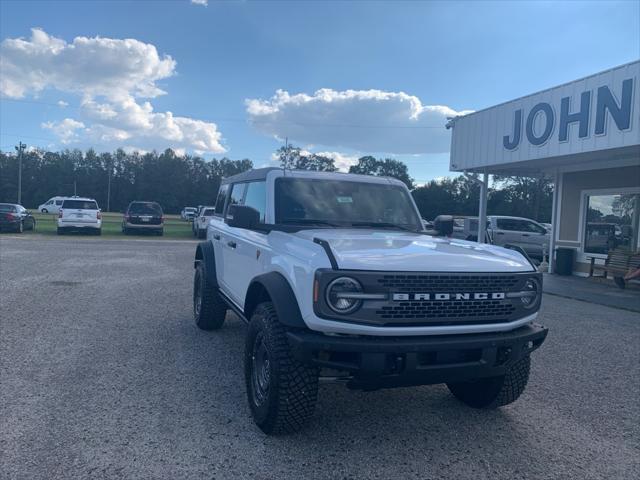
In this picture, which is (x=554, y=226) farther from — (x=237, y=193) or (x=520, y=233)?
(x=237, y=193)

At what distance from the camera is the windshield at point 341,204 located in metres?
4.89


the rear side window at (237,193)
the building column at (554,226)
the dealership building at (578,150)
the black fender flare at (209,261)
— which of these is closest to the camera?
the rear side window at (237,193)

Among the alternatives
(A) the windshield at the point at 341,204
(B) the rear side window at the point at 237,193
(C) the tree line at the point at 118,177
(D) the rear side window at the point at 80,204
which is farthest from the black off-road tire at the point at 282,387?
(C) the tree line at the point at 118,177

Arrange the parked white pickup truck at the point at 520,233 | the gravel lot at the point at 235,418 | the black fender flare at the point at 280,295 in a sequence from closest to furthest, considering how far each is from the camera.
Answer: the gravel lot at the point at 235,418, the black fender flare at the point at 280,295, the parked white pickup truck at the point at 520,233

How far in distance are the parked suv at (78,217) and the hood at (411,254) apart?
23.1 meters

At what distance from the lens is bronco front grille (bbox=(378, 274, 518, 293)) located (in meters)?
3.41

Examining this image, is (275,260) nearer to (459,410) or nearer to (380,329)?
(380,329)

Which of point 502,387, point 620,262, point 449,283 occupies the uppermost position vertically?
point 449,283

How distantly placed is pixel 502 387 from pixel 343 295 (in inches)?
70.1

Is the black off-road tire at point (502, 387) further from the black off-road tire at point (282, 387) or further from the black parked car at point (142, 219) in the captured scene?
the black parked car at point (142, 219)

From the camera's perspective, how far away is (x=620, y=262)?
13.2 metres

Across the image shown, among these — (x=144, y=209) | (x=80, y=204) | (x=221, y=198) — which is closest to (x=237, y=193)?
(x=221, y=198)

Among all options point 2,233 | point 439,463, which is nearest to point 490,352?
point 439,463

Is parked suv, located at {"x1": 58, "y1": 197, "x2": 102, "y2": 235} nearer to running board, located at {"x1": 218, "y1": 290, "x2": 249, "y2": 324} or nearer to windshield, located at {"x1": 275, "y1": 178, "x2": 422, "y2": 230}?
running board, located at {"x1": 218, "y1": 290, "x2": 249, "y2": 324}
